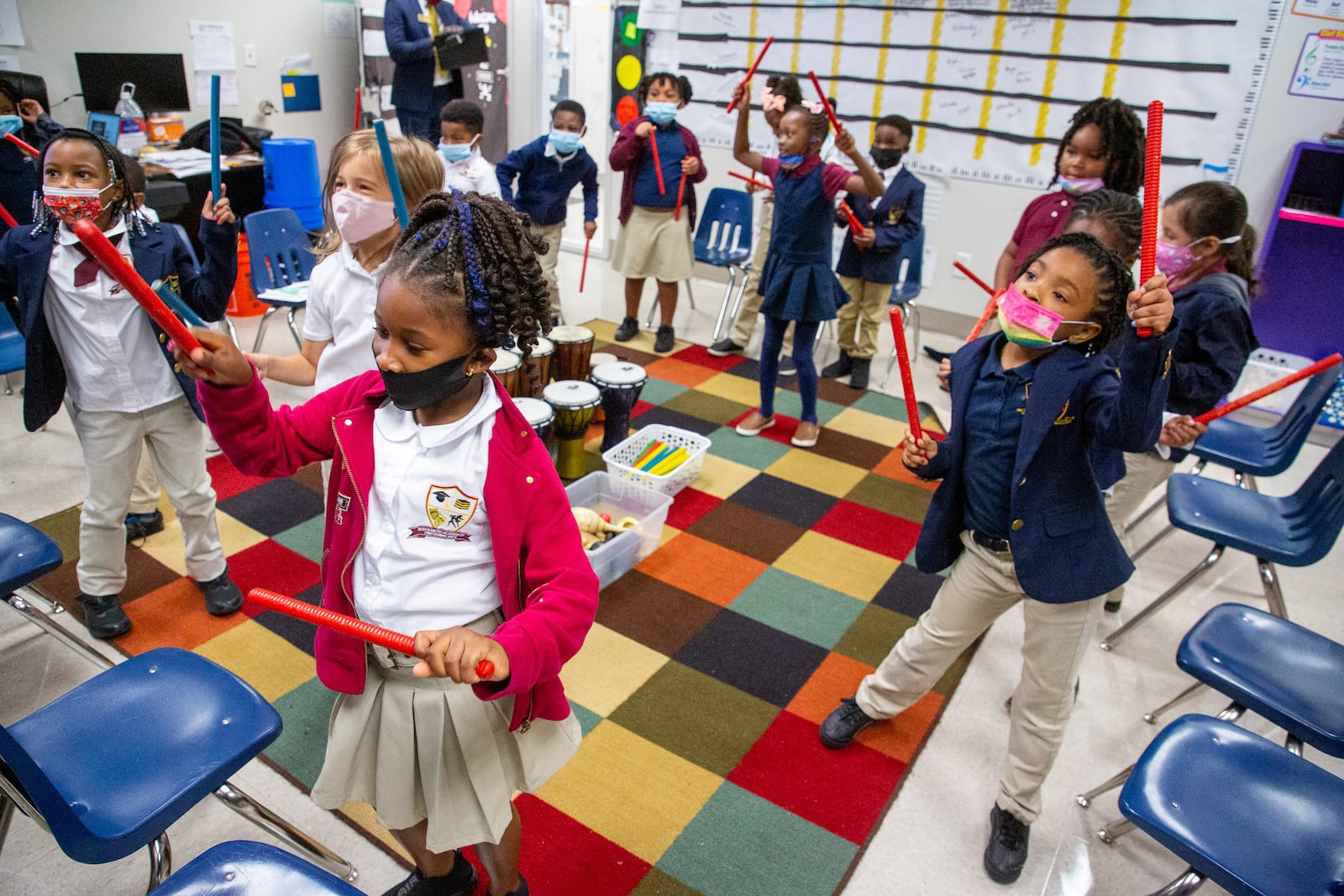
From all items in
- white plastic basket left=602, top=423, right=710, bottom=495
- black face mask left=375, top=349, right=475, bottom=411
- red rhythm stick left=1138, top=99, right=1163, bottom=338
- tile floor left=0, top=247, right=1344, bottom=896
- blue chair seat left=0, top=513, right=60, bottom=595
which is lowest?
tile floor left=0, top=247, right=1344, bottom=896

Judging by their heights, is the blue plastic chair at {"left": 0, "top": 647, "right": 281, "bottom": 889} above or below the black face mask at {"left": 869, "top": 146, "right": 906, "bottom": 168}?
below

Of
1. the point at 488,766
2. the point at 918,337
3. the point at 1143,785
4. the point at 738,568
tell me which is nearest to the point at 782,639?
the point at 738,568

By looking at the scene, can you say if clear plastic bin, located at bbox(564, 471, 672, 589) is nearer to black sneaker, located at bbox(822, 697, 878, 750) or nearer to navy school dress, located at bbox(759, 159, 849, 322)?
black sneaker, located at bbox(822, 697, 878, 750)

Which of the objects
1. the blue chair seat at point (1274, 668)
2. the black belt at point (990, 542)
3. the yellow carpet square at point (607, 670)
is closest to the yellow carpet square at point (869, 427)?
the yellow carpet square at point (607, 670)

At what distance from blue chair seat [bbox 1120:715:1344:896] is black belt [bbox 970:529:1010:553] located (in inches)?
19.1

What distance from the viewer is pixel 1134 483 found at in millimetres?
2678

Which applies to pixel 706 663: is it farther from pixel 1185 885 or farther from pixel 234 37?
pixel 234 37

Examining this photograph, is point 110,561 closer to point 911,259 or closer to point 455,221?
point 455,221

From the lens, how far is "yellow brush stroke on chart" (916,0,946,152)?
5.05 meters

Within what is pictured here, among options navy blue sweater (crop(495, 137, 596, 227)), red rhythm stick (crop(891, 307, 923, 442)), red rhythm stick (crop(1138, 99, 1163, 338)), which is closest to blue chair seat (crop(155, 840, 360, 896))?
red rhythm stick (crop(891, 307, 923, 442))

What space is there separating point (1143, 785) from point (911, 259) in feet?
11.9

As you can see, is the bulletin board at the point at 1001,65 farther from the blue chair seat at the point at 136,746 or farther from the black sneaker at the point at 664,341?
the blue chair seat at the point at 136,746

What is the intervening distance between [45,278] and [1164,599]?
330cm

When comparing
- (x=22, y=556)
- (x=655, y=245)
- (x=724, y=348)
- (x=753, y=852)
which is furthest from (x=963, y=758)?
(x=655, y=245)
